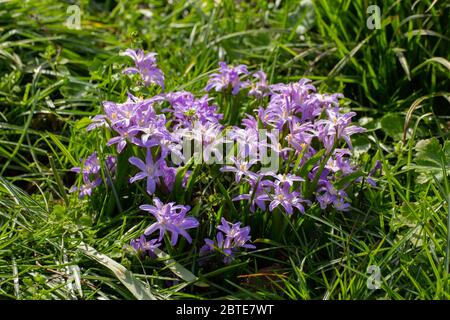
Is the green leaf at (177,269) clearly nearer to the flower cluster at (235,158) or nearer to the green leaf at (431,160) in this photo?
the flower cluster at (235,158)

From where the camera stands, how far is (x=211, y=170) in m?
2.43

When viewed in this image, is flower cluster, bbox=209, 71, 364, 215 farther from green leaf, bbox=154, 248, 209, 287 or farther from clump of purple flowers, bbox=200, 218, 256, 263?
green leaf, bbox=154, 248, 209, 287

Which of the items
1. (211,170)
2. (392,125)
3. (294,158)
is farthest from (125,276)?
(392,125)

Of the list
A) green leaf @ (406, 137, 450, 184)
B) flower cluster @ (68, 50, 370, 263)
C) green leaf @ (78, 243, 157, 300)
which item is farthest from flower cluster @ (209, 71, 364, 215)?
green leaf @ (78, 243, 157, 300)

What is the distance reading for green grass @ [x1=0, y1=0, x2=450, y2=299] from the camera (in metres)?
2.25

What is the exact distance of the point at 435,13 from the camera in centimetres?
313

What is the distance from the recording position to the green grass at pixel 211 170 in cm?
225

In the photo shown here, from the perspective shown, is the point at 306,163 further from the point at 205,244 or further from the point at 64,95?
the point at 64,95

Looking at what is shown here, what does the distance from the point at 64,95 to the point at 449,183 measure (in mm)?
1650

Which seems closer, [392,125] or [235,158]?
[235,158]

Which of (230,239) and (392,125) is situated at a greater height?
(392,125)

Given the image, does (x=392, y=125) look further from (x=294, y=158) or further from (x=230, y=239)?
(x=230, y=239)

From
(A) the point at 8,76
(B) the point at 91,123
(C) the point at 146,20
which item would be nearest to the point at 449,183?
(B) the point at 91,123
